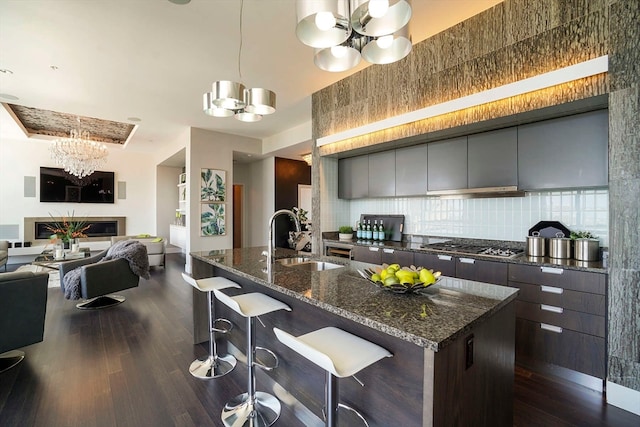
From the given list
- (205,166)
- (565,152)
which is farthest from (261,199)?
(565,152)

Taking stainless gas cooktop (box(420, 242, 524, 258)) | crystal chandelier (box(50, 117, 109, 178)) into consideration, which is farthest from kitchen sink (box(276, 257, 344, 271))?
crystal chandelier (box(50, 117, 109, 178))

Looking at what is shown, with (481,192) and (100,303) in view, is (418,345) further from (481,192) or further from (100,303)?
(100,303)

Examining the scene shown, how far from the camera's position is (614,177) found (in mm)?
1952

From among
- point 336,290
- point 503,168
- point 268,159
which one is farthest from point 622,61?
point 268,159

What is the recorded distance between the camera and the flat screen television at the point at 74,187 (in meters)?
7.47

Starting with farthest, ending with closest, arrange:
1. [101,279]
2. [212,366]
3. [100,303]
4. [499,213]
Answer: [100,303], [101,279], [499,213], [212,366]

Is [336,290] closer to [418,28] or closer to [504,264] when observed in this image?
[504,264]

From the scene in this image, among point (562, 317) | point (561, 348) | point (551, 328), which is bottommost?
point (561, 348)

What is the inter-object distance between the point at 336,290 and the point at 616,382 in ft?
6.91

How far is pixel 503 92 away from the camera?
242cm

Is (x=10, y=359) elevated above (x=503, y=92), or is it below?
below

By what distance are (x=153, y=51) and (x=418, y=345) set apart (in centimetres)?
378

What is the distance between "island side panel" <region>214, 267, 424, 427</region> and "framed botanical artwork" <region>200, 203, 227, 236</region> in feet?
13.7

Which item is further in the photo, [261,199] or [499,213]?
[261,199]
